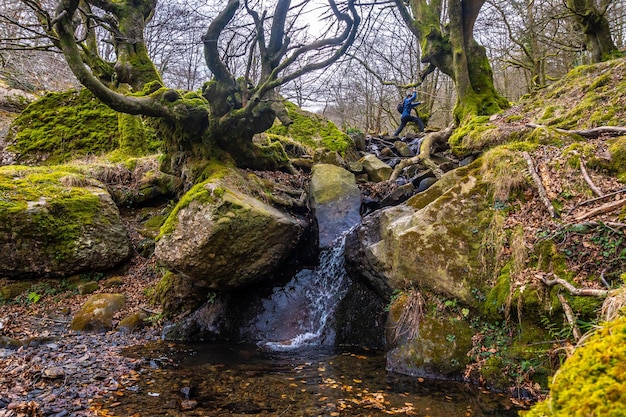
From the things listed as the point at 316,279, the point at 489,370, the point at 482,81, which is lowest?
the point at 489,370

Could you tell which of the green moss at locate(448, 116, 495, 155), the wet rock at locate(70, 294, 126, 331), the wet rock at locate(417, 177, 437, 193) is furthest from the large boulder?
the green moss at locate(448, 116, 495, 155)

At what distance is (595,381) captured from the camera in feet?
3.82

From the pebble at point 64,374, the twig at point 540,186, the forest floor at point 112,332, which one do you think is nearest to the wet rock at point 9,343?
the forest floor at point 112,332

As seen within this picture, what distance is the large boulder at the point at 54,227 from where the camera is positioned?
7.21m

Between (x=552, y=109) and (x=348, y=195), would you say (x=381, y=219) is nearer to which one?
(x=348, y=195)

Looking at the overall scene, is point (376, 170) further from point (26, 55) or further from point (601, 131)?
point (26, 55)

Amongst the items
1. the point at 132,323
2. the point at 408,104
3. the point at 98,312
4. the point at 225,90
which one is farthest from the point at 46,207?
the point at 408,104

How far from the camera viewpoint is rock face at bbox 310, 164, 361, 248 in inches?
306

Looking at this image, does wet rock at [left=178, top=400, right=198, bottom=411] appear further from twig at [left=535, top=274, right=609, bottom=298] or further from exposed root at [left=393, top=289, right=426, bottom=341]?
twig at [left=535, top=274, right=609, bottom=298]

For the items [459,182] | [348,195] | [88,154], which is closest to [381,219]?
[459,182]

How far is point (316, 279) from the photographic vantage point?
23.7 ft

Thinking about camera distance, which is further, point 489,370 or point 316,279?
point 316,279

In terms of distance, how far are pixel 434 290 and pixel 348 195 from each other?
149 inches

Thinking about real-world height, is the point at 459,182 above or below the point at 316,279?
above
